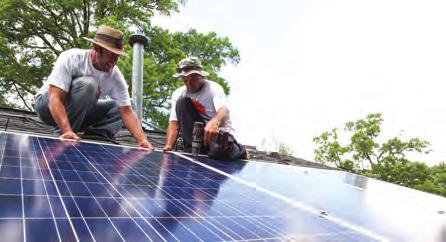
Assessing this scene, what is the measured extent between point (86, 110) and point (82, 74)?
40 centimetres

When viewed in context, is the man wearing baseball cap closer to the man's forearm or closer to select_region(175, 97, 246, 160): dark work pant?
select_region(175, 97, 246, 160): dark work pant

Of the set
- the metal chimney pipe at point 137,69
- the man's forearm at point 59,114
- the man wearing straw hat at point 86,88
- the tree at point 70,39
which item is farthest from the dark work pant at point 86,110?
the tree at point 70,39

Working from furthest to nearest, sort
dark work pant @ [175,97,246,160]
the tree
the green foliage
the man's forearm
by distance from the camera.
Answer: the green foliage → the tree → dark work pant @ [175,97,246,160] → the man's forearm

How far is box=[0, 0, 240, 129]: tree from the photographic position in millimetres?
15844

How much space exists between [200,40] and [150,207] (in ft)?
58.5

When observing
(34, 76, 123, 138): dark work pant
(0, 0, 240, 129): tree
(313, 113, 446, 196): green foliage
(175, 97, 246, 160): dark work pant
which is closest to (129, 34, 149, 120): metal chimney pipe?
(34, 76, 123, 138): dark work pant

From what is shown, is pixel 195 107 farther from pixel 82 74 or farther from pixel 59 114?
pixel 59 114

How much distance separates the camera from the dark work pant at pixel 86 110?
11.1 feet

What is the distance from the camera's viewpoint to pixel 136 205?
1283mm

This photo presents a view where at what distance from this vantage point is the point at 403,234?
1523mm

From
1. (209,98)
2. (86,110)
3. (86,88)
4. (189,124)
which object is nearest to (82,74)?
(86,88)

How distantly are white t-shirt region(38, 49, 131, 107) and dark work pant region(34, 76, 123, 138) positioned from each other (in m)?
0.10

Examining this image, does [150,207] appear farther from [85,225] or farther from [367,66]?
[367,66]

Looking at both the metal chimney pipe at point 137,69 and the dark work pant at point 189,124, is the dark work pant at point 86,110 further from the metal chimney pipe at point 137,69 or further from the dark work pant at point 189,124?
the metal chimney pipe at point 137,69
